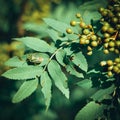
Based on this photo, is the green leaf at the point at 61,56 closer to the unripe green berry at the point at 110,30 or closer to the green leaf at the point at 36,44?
the green leaf at the point at 36,44

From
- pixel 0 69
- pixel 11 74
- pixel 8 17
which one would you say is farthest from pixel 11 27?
pixel 11 74

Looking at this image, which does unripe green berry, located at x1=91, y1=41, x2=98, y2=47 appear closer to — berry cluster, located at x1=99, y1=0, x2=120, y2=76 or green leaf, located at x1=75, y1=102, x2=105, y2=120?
berry cluster, located at x1=99, y1=0, x2=120, y2=76

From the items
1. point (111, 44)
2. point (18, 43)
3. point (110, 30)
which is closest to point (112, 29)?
point (110, 30)

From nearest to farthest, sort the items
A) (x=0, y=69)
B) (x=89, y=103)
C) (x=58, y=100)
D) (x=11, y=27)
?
(x=89, y=103), (x=0, y=69), (x=58, y=100), (x=11, y=27)

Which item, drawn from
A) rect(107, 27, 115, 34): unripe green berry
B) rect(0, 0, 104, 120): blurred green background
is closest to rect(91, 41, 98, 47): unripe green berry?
rect(107, 27, 115, 34): unripe green berry

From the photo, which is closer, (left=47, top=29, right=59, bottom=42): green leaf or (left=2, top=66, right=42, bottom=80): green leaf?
(left=2, top=66, right=42, bottom=80): green leaf

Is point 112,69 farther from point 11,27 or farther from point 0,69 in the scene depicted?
point 11,27

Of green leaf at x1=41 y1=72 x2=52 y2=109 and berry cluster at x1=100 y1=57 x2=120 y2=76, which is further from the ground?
berry cluster at x1=100 y1=57 x2=120 y2=76
